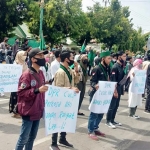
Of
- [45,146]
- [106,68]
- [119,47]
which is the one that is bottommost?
[45,146]

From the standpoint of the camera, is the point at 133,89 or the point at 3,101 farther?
the point at 3,101

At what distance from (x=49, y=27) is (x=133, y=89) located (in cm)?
1406

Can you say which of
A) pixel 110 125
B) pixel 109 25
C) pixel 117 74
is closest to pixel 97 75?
pixel 117 74

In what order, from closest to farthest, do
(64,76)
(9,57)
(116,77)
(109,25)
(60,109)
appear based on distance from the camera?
(60,109), (64,76), (116,77), (9,57), (109,25)

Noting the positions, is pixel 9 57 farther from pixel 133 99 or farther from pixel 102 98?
pixel 102 98

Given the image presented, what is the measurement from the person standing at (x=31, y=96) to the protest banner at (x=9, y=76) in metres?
3.21

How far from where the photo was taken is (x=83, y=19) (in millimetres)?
23844

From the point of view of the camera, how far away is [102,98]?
20.6 ft

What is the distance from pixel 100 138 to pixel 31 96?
2.78 metres

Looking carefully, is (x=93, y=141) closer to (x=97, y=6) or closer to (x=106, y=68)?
(x=106, y=68)

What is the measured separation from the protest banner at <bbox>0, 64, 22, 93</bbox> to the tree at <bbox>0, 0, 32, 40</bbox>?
42.5 ft

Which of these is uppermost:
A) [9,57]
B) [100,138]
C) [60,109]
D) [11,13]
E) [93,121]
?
[11,13]

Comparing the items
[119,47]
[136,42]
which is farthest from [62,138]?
[136,42]

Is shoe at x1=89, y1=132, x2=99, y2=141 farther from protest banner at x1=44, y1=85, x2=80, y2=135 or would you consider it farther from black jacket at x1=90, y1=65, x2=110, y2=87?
protest banner at x1=44, y1=85, x2=80, y2=135
